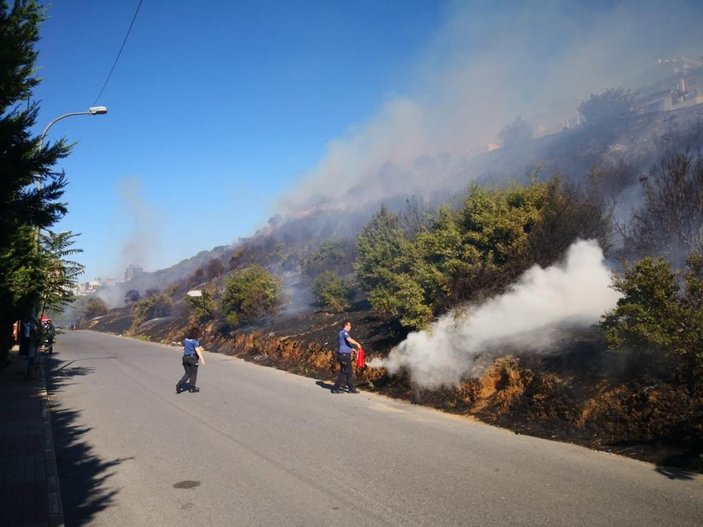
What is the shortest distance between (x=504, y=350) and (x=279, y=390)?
5103 mm

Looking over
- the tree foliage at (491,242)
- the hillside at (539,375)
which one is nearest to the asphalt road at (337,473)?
the hillside at (539,375)

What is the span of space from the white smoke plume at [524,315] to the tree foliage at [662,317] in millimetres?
2880

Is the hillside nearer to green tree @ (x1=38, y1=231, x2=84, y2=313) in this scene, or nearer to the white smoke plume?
the white smoke plume

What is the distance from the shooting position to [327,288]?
77.1 feet

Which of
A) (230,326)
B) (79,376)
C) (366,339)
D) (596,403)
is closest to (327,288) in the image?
(230,326)


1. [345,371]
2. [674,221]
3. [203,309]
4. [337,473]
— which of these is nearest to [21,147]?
[337,473]

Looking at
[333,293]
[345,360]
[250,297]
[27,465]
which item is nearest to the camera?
[27,465]

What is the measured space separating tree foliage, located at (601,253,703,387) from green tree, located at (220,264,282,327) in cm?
2011

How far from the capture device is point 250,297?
25.6m

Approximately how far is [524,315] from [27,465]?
8493 mm

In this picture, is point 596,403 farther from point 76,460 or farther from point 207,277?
point 207,277

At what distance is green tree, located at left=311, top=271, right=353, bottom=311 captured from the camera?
22.5m

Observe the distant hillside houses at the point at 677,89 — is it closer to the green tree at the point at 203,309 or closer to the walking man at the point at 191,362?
the green tree at the point at 203,309

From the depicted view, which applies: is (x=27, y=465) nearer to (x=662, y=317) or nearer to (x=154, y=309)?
(x=662, y=317)
